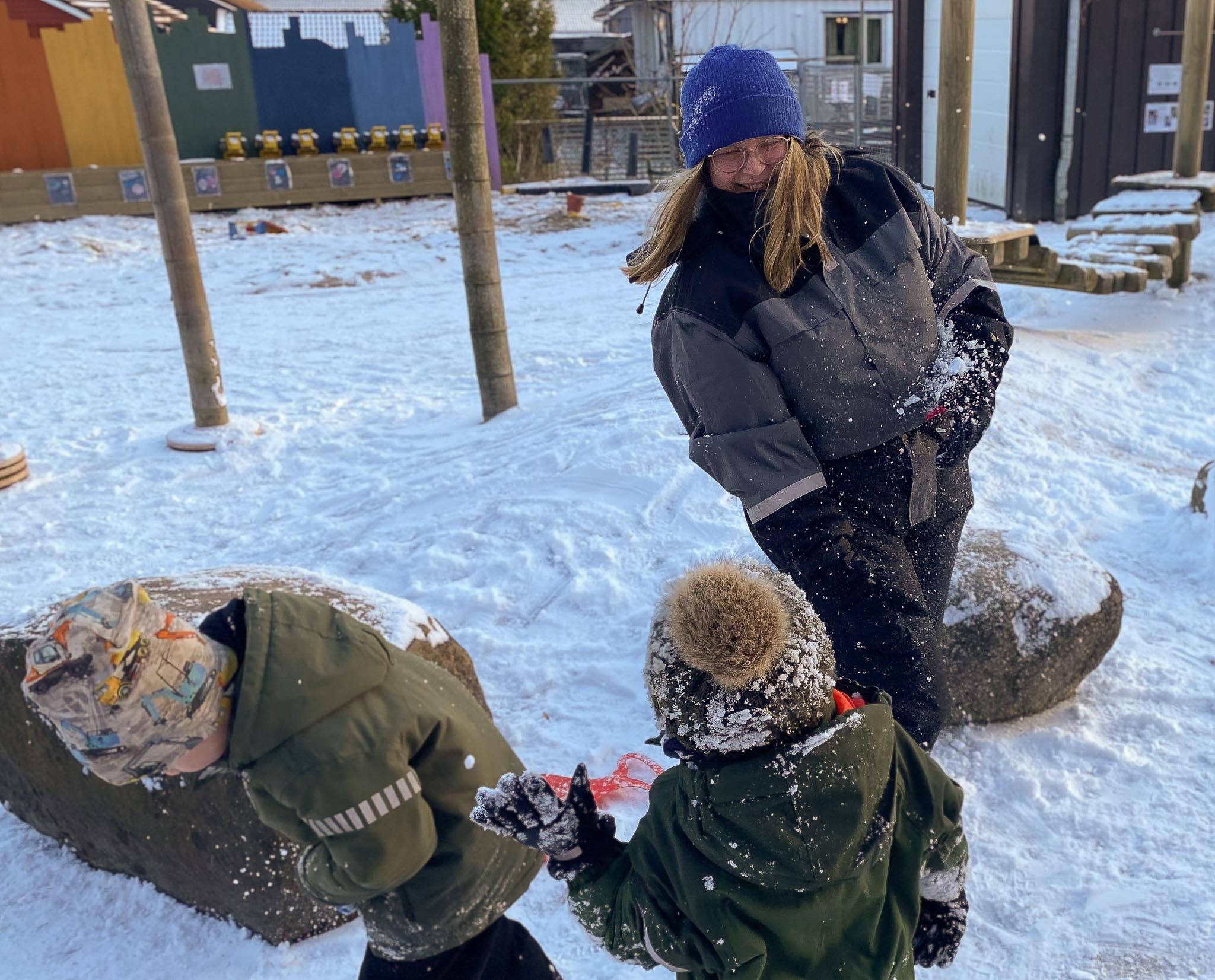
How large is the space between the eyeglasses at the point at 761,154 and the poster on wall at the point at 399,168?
53.3 feet

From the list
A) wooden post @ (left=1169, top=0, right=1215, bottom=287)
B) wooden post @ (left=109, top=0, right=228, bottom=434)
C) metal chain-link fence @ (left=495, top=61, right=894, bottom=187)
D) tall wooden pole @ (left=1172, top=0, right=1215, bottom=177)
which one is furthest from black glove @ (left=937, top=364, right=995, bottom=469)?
metal chain-link fence @ (left=495, top=61, right=894, bottom=187)

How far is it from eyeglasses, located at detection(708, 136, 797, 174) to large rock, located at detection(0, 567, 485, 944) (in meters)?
1.44

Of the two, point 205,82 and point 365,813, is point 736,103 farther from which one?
point 205,82

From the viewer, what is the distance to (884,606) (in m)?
2.12

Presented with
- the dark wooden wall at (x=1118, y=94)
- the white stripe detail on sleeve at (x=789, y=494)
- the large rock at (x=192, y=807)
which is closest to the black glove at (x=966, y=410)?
the white stripe detail on sleeve at (x=789, y=494)

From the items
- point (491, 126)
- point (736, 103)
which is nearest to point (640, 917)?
point (736, 103)

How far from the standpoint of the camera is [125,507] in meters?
5.85

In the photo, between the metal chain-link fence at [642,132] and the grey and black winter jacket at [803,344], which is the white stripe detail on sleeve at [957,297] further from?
the metal chain-link fence at [642,132]

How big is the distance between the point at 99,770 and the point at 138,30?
5642 millimetres

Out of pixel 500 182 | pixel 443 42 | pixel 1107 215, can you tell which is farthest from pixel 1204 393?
pixel 500 182

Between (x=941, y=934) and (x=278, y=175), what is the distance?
1699 cm

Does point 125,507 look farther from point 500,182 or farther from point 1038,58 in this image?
point 500,182

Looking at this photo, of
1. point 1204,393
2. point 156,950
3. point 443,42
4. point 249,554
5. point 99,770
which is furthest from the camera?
point 1204,393

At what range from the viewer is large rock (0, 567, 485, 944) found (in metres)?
2.55
